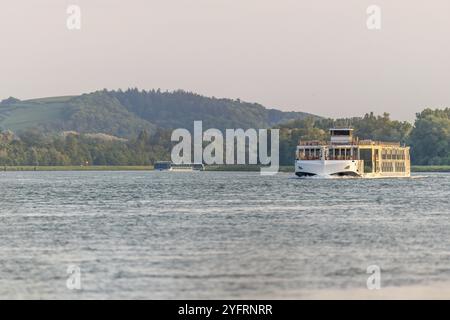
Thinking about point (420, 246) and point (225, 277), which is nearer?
point (225, 277)

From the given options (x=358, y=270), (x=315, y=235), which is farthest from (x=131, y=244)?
(x=358, y=270)

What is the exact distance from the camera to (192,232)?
7344 cm

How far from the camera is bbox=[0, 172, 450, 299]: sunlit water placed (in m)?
46.5

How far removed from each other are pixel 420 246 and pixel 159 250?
610 inches

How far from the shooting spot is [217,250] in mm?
60406

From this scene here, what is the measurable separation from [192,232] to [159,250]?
1275 centimetres

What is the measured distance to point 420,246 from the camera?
207ft

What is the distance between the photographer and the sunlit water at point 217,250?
46.5 m
